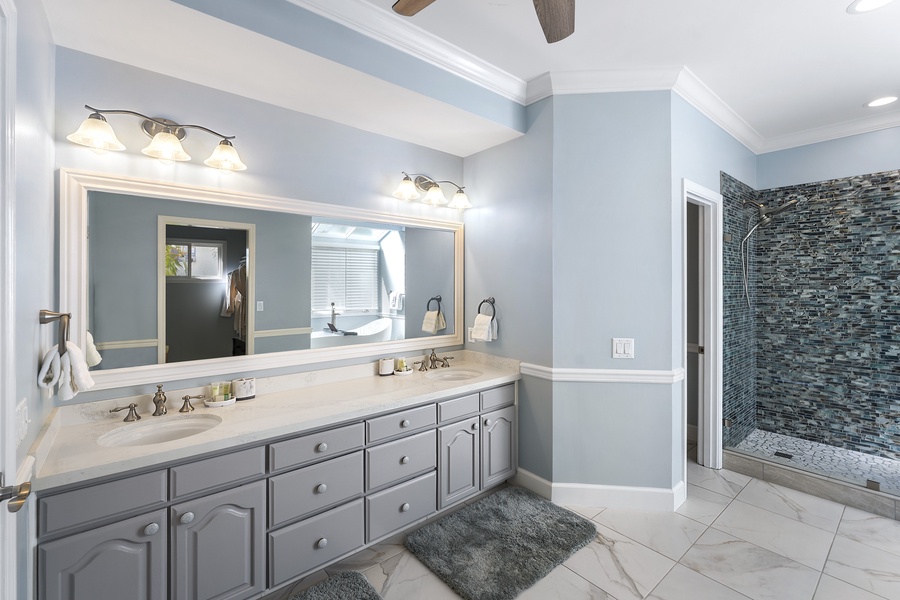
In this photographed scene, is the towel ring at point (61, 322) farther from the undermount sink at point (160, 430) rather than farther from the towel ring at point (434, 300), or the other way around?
the towel ring at point (434, 300)

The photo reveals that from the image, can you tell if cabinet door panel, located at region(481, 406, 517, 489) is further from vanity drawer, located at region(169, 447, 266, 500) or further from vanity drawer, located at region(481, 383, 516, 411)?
vanity drawer, located at region(169, 447, 266, 500)

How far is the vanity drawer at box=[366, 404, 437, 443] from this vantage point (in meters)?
2.06

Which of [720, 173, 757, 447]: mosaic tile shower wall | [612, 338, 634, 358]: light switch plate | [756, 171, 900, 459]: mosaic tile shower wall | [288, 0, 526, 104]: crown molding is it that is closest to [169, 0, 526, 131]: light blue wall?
[288, 0, 526, 104]: crown molding

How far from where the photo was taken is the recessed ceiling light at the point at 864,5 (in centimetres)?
185

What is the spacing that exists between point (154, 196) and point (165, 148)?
0.76ft

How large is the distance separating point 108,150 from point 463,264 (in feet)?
7.13

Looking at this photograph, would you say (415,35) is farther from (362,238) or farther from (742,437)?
(742,437)

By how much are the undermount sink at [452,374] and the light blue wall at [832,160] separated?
9.58 feet

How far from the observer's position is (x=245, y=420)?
1797 millimetres

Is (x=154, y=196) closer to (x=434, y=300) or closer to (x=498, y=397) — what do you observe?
(x=434, y=300)

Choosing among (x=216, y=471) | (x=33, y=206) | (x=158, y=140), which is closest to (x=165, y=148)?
(x=158, y=140)

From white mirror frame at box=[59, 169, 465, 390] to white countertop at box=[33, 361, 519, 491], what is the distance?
0.13 metres

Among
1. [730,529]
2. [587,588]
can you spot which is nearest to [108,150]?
[587,588]

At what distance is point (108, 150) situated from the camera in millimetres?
1764
